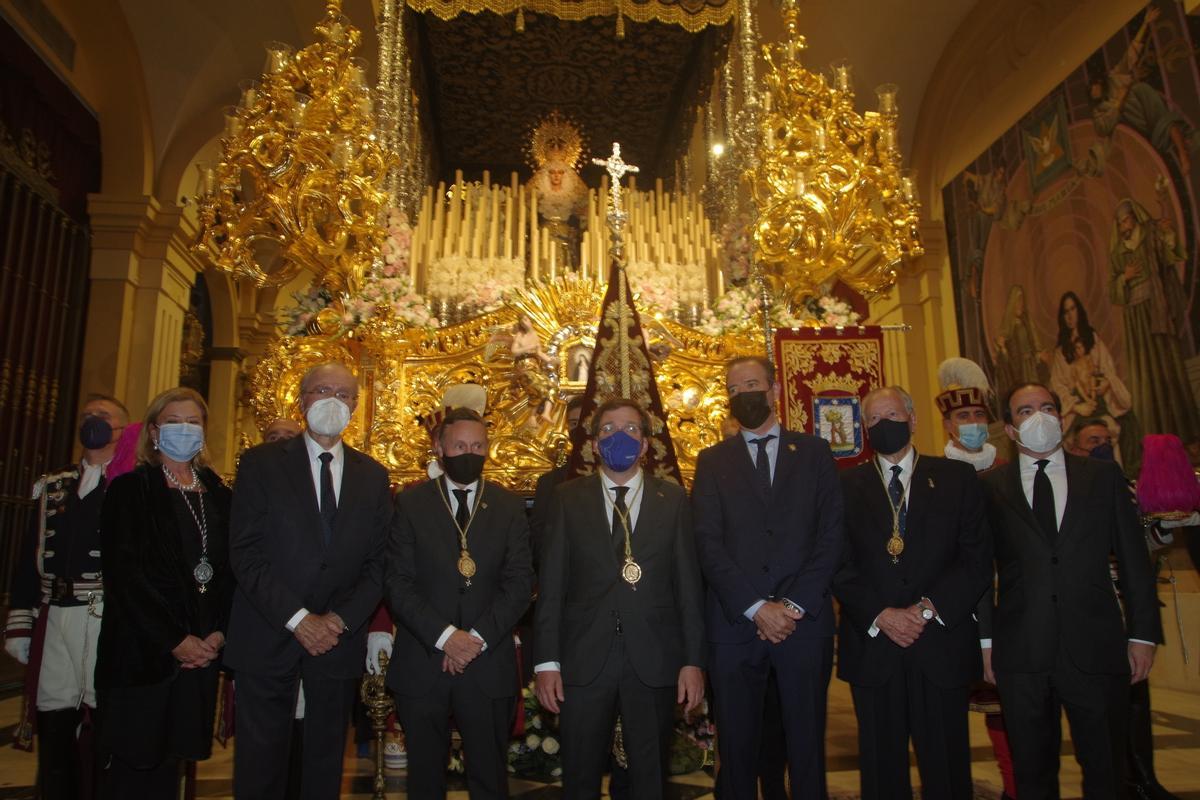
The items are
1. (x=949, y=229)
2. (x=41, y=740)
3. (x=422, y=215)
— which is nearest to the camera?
(x=41, y=740)

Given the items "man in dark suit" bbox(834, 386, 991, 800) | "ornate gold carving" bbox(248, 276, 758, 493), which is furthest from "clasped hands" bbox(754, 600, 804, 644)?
"ornate gold carving" bbox(248, 276, 758, 493)

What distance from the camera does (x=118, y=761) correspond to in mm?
2842

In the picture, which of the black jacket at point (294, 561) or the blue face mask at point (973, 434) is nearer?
the black jacket at point (294, 561)

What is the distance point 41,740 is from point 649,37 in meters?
7.27

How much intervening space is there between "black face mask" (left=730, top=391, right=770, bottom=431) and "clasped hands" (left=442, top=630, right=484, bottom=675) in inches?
50.3

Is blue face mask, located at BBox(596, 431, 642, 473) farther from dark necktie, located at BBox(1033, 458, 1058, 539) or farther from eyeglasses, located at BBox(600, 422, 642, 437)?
dark necktie, located at BBox(1033, 458, 1058, 539)

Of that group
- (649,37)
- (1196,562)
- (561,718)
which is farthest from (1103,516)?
(649,37)

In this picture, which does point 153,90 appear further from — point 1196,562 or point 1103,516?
point 1196,562

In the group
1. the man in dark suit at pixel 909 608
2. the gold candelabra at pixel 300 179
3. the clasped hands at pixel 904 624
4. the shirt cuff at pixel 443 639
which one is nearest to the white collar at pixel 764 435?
the man in dark suit at pixel 909 608

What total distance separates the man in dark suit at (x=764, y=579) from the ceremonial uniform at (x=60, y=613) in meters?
2.33

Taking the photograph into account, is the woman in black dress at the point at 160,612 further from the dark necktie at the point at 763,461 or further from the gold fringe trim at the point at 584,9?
the gold fringe trim at the point at 584,9

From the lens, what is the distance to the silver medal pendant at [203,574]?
9.86 ft

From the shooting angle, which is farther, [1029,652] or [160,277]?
[160,277]

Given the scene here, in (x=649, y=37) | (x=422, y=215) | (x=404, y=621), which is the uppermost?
(x=649, y=37)
